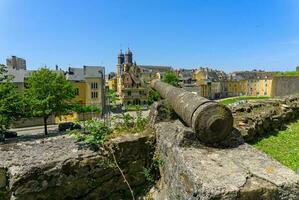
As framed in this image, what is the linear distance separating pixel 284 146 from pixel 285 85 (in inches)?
554

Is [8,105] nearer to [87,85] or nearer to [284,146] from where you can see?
[284,146]

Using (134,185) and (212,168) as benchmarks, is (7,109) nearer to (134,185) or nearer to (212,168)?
(134,185)

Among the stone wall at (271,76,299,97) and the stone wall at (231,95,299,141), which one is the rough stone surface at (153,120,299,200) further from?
the stone wall at (271,76,299,97)

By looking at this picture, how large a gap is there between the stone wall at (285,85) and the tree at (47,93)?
2213 centimetres

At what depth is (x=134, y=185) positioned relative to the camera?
6102 mm

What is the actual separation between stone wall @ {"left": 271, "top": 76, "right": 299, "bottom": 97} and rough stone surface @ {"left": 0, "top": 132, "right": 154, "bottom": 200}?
15872mm

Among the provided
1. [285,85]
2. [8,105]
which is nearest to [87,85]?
[8,105]

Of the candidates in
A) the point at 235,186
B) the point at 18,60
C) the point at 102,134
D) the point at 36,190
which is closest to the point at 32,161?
the point at 36,190

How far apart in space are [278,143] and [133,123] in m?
3.81

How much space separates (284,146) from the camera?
7.16m

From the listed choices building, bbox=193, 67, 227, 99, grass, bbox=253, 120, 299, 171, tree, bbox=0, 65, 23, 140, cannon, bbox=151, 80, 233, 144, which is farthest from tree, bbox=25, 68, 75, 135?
building, bbox=193, 67, 227, 99

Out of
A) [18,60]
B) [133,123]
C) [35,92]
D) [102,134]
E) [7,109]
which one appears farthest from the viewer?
[18,60]

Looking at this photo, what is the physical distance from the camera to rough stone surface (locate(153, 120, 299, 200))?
10.7ft

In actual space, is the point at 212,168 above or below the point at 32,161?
above
